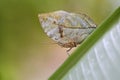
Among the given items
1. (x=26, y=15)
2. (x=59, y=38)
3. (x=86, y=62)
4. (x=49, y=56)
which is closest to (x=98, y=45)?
(x=86, y=62)

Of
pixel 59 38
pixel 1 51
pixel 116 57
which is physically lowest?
pixel 1 51

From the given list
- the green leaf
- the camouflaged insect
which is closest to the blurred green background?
the camouflaged insect

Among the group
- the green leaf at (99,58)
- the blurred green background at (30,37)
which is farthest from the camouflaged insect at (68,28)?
the green leaf at (99,58)

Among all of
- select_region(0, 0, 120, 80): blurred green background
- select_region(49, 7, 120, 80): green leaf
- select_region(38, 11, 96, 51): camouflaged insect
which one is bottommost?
select_region(0, 0, 120, 80): blurred green background

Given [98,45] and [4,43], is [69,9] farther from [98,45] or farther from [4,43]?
[98,45]

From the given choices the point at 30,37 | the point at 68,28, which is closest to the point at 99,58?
the point at 68,28

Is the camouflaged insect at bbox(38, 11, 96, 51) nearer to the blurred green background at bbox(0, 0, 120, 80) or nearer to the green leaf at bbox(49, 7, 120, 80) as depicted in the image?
the blurred green background at bbox(0, 0, 120, 80)

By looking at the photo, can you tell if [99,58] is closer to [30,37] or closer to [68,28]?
[68,28]
